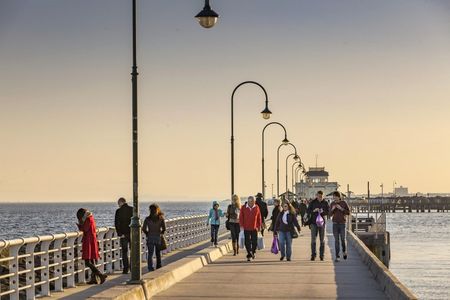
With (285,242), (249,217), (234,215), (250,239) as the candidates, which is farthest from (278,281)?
(234,215)

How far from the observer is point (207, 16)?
23156mm

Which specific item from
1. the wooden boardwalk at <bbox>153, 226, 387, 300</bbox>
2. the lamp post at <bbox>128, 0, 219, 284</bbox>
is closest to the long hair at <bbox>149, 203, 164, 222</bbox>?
the wooden boardwalk at <bbox>153, 226, 387, 300</bbox>

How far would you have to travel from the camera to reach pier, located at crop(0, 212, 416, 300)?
17.1 metres

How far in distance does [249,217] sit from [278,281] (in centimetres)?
721

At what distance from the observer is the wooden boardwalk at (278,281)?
18.6 m

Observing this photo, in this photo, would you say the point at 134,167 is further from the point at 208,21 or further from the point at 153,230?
the point at 208,21

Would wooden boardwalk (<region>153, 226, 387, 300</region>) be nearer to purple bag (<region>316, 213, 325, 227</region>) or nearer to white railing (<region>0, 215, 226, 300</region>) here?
purple bag (<region>316, 213, 325, 227</region>)

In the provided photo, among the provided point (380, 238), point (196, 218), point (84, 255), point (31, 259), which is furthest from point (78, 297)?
point (380, 238)

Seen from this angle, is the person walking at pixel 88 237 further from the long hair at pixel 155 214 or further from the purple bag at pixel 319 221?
the purple bag at pixel 319 221

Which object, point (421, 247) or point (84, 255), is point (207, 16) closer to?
point (84, 255)

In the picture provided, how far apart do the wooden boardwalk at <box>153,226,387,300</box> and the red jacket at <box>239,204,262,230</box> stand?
1.02 metres

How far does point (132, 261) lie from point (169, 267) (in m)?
3.96

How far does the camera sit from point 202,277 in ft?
74.8

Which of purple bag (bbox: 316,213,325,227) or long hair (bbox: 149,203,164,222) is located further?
purple bag (bbox: 316,213,325,227)
